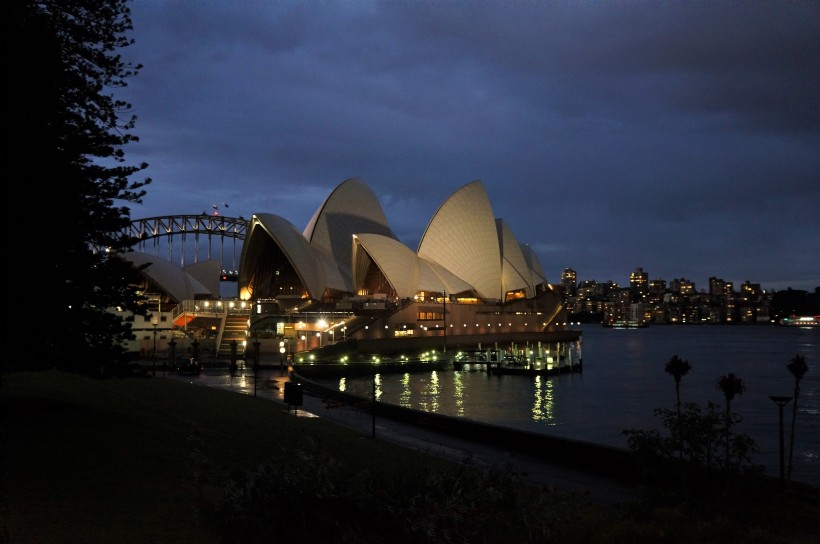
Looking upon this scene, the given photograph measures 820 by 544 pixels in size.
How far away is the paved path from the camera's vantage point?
12938 millimetres

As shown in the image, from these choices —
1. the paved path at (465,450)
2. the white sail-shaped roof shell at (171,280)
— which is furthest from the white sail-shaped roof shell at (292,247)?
the paved path at (465,450)

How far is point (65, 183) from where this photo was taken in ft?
37.8

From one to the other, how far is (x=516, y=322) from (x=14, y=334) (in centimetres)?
7509

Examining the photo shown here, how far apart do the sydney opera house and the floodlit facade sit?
11 cm

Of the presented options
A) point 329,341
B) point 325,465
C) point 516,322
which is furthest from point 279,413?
point 516,322

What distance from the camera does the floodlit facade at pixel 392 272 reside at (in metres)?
66.1

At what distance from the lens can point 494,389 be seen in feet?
141

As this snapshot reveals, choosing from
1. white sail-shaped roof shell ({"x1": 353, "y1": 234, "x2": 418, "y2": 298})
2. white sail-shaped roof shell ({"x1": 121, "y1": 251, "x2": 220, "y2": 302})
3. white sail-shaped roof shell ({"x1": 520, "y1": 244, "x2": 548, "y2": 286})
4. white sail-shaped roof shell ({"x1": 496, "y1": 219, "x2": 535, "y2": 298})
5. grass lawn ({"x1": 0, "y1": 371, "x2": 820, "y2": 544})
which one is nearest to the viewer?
grass lawn ({"x1": 0, "y1": 371, "x2": 820, "y2": 544})

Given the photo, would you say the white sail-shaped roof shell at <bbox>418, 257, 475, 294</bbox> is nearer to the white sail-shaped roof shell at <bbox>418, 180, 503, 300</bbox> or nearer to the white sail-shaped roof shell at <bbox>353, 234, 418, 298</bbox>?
the white sail-shaped roof shell at <bbox>418, 180, 503, 300</bbox>

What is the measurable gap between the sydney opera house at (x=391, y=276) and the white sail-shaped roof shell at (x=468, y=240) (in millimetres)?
115

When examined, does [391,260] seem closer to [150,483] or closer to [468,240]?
[468,240]

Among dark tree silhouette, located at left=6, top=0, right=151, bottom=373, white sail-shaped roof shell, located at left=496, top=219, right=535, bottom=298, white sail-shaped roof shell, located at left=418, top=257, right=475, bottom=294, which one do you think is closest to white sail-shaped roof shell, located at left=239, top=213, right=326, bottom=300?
white sail-shaped roof shell, located at left=418, top=257, right=475, bottom=294

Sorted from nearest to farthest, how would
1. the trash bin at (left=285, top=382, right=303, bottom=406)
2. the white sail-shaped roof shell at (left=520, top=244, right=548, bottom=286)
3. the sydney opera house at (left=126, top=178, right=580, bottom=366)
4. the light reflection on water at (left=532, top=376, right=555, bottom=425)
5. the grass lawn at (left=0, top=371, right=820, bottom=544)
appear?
the grass lawn at (left=0, top=371, right=820, bottom=544) → the trash bin at (left=285, top=382, right=303, bottom=406) → the light reflection on water at (left=532, top=376, right=555, bottom=425) → the sydney opera house at (left=126, top=178, right=580, bottom=366) → the white sail-shaped roof shell at (left=520, top=244, right=548, bottom=286)

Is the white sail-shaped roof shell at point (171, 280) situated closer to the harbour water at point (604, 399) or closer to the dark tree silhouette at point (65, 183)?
the harbour water at point (604, 399)
